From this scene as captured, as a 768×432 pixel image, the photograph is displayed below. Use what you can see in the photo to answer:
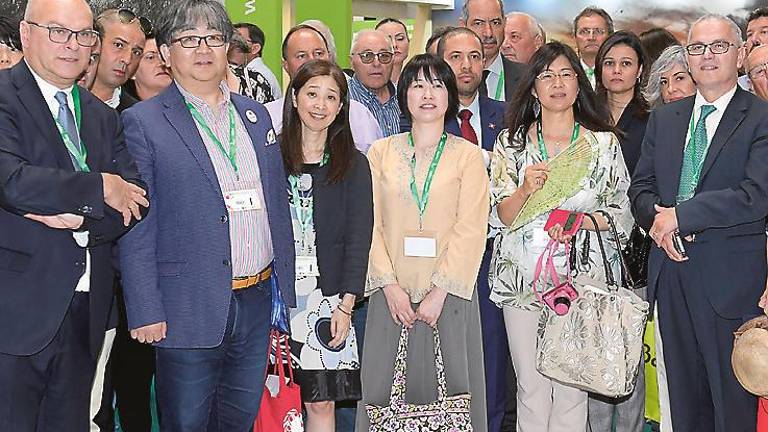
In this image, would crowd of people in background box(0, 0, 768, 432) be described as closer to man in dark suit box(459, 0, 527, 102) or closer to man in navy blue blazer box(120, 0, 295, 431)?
man in navy blue blazer box(120, 0, 295, 431)

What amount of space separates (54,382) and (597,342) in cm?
196

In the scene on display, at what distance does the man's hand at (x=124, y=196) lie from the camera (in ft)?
9.23

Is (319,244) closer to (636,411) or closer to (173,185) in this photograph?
(173,185)

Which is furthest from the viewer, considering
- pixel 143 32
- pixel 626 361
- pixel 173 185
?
pixel 143 32

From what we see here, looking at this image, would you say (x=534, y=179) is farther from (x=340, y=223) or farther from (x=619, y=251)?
(x=340, y=223)

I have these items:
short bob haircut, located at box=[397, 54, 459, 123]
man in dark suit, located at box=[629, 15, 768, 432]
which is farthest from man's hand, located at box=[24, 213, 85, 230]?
man in dark suit, located at box=[629, 15, 768, 432]

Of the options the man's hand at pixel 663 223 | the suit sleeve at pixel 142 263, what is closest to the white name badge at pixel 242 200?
the suit sleeve at pixel 142 263

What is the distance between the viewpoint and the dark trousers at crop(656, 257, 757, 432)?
3555mm

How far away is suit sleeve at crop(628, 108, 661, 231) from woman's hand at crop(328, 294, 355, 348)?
120 centimetres

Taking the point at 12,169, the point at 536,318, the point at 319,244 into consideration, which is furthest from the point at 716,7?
the point at 12,169

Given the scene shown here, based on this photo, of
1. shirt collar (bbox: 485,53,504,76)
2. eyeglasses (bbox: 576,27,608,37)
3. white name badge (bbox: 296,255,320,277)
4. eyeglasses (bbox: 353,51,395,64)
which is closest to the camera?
white name badge (bbox: 296,255,320,277)

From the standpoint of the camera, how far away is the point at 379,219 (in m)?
3.80

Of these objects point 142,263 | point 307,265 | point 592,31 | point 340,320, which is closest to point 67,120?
point 142,263

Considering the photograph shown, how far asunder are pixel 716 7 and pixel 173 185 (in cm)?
585
